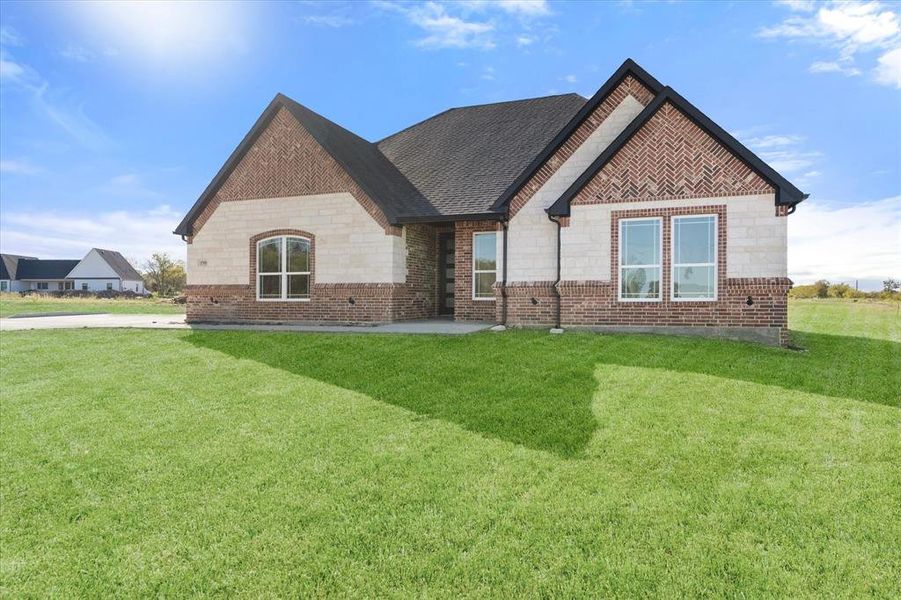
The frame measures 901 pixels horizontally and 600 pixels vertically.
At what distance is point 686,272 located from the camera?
1231cm

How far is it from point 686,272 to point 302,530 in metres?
10.5

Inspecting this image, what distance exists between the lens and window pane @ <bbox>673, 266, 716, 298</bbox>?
12.1m

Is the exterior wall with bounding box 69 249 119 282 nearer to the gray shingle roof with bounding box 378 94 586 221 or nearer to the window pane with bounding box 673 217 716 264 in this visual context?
the gray shingle roof with bounding box 378 94 586 221

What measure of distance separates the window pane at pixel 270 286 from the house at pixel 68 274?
6998 centimetres

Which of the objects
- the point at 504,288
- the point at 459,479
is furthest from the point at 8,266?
the point at 459,479

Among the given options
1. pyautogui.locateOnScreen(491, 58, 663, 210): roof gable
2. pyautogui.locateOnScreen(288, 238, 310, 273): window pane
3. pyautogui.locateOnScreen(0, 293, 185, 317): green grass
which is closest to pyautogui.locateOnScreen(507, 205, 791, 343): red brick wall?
pyautogui.locateOnScreen(491, 58, 663, 210): roof gable

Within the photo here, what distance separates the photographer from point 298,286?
16516 mm

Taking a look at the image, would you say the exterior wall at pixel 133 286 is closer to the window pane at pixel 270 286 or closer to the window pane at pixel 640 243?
the window pane at pixel 270 286

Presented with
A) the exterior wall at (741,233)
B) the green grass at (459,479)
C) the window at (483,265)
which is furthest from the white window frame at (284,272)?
the exterior wall at (741,233)

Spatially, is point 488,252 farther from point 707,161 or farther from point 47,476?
point 47,476

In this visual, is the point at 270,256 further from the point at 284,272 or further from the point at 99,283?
the point at 99,283

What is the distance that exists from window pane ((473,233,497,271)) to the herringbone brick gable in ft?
9.93

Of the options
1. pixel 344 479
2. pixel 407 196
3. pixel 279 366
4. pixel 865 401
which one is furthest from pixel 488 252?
pixel 344 479

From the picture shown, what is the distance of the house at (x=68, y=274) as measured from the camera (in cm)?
7662
